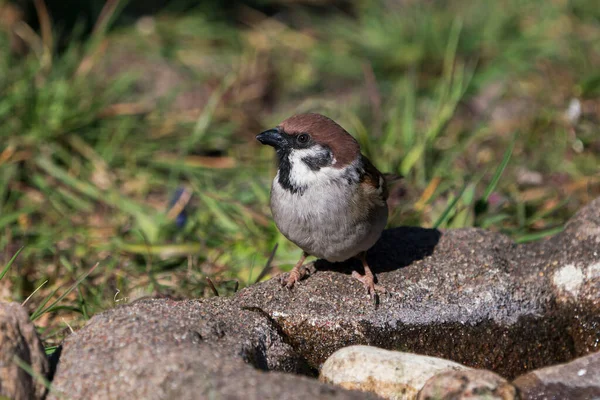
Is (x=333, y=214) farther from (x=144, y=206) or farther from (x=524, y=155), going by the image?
(x=524, y=155)

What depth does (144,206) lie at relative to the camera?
18.7ft

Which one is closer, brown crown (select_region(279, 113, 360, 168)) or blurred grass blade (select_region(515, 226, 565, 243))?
brown crown (select_region(279, 113, 360, 168))

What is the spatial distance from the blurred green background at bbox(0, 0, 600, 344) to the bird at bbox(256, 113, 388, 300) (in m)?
0.68

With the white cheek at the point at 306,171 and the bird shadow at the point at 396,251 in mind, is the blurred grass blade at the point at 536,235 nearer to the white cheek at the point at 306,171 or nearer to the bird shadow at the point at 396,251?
the bird shadow at the point at 396,251

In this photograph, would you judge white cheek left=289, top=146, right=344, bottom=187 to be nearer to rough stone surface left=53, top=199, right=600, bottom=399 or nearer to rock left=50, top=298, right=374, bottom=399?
rough stone surface left=53, top=199, right=600, bottom=399

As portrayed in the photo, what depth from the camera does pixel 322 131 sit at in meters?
3.72

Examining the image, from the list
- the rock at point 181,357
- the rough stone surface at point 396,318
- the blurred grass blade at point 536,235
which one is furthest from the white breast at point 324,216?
the blurred grass blade at point 536,235

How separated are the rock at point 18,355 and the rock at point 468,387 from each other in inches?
53.3

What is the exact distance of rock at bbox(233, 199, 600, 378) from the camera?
3.42 meters

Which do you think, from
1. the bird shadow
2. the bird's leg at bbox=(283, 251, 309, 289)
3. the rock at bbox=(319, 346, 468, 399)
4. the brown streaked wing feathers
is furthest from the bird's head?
the rock at bbox=(319, 346, 468, 399)

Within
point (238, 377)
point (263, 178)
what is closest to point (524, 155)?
point (263, 178)

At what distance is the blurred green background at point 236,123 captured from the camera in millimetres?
4961

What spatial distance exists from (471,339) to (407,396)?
0.67m

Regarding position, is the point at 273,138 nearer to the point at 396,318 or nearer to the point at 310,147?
the point at 310,147
